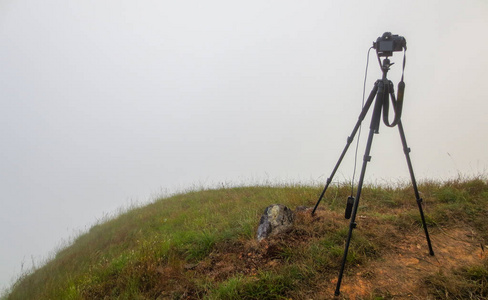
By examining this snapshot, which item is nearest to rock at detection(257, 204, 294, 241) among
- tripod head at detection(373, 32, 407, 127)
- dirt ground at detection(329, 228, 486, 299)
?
dirt ground at detection(329, 228, 486, 299)

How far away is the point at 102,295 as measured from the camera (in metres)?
3.69

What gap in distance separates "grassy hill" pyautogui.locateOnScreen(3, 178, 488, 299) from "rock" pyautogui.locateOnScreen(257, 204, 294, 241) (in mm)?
139

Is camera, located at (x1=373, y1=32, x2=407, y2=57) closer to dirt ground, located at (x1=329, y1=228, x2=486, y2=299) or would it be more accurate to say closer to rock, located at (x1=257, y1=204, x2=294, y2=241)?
dirt ground, located at (x1=329, y1=228, x2=486, y2=299)

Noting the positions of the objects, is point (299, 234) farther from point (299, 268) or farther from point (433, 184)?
point (433, 184)

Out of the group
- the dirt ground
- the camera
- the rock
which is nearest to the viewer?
the dirt ground

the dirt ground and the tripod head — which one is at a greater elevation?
the tripod head

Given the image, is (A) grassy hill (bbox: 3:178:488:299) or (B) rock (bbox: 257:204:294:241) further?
(B) rock (bbox: 257:204:294:241)

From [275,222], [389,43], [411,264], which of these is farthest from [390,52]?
[275,222]

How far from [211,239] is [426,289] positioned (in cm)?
304

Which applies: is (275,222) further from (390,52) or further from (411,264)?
(390,52)

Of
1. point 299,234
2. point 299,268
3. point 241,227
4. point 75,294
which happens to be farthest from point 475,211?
point 75,294

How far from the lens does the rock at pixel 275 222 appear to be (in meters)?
4.06

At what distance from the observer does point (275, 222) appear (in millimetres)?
4148

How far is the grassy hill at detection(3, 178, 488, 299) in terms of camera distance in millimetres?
2857
